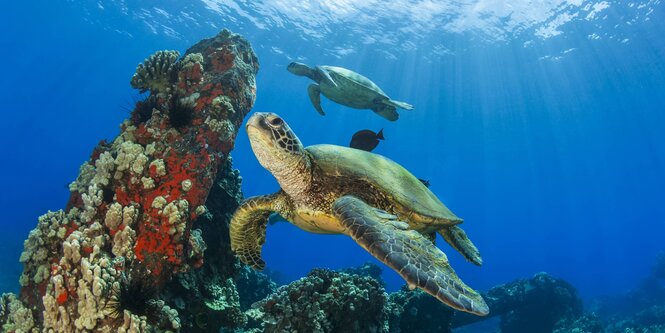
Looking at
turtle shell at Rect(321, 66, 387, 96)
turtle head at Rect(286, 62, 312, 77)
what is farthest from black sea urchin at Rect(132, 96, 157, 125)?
turtle shell at Rect(321, 66, 387, 96)

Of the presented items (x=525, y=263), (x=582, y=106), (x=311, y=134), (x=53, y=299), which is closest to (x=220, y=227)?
(x=53, y=299)

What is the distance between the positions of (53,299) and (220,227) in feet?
7.92

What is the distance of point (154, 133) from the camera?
4754 millimetres

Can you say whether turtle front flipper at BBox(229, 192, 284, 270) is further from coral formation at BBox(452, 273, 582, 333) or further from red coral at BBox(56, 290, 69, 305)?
coral formation at BBox(452, 273, 582, 333)

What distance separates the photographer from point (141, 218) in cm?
413

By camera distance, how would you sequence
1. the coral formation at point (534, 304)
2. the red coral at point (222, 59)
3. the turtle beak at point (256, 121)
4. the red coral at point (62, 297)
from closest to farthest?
the red coral at point (62, 297)
the turtle beak at point (256, 121)
the red coral at point (222, 59)
the coral formation at point (534, 304)

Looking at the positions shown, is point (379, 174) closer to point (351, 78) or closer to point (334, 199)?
point (334, 199)

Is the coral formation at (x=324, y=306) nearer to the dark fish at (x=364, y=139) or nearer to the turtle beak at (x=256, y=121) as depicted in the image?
the turtle beak at (x=256, y=121)

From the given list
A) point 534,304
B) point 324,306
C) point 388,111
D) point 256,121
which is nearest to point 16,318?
point 256,121

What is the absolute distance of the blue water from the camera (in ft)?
91.9

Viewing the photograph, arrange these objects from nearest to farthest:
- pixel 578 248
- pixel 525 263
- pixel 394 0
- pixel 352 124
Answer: pixel 394 0, pixel 352 124, pixel 525 263, pixel 578 248

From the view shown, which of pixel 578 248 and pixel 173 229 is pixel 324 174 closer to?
pixel 173 229

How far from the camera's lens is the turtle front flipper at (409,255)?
2.65m

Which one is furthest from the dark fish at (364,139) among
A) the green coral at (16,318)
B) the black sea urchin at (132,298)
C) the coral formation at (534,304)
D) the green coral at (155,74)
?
the coral formation at (534,304)
